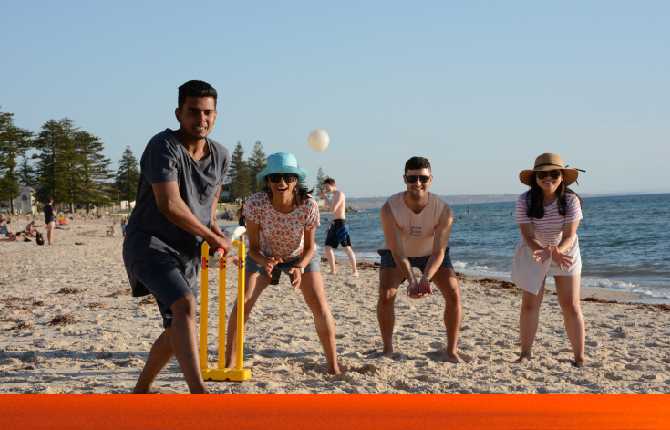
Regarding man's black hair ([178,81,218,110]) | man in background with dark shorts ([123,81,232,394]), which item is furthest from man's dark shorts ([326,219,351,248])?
man's black hair ([178,81,218,110])

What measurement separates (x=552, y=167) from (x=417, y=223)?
115cm

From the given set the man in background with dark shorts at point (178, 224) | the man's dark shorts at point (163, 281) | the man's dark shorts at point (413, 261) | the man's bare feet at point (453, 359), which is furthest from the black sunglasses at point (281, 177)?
the man's bare feet at point (453, 359)

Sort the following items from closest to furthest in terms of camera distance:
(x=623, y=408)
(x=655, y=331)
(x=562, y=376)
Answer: (x=623, y=408) < (x=562, y=376) < (x=655, y=331)

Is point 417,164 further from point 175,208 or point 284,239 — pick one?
point 175,208

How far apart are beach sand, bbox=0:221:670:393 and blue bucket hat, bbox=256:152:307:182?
1.48m

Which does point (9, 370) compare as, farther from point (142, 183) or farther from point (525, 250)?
point (525, 250)

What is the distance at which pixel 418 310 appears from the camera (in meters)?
7.11

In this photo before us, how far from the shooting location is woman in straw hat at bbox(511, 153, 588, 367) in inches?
164

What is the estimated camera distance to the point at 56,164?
59.9 metres

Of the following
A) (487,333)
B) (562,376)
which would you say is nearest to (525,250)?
(562,376)

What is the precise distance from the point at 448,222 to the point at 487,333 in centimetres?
186

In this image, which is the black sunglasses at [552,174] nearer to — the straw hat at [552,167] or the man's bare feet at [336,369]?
the straw hat at [552,167]

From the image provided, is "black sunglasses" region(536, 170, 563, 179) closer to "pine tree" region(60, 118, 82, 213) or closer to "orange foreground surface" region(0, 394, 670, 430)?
"orange foreground surface" region(0, 394, 670, 430)

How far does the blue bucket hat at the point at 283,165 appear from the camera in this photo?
368 centimetres
